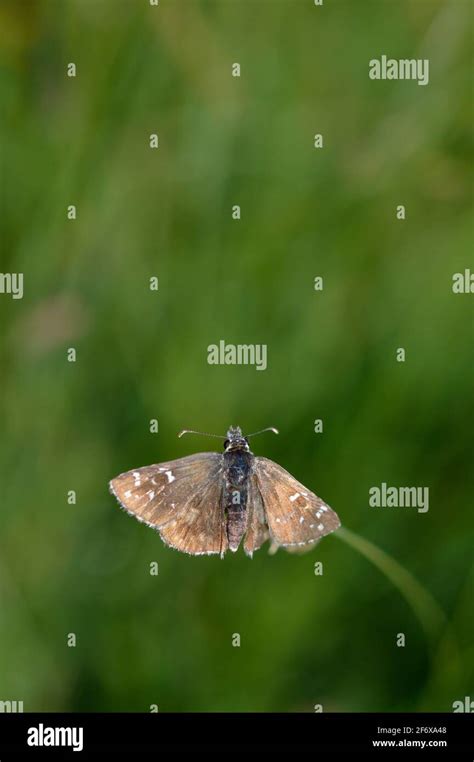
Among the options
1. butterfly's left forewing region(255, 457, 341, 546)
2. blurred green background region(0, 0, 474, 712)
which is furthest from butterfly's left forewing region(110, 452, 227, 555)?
blurred green background region(0, 0, 474, 712)

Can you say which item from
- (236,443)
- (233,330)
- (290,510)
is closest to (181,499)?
(236,443)

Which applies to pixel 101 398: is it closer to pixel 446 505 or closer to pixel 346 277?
pixel 346 277

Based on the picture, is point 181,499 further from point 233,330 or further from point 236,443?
point 233,330

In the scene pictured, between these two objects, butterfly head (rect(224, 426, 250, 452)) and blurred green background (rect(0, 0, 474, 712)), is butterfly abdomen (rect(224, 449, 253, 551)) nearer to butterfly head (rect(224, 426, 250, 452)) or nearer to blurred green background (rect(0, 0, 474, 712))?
butterfly head (rect(224, 426, 250, 452))
